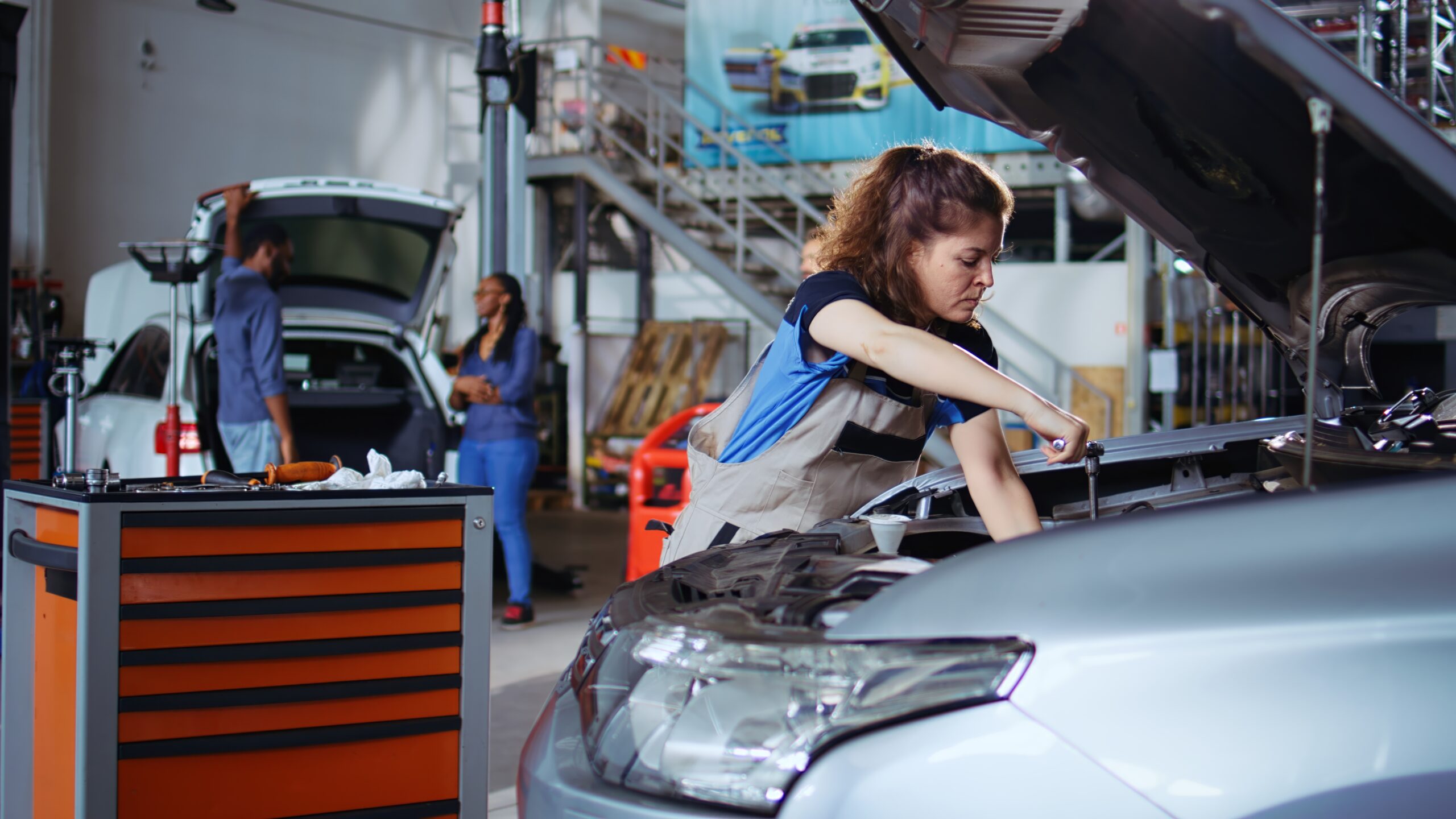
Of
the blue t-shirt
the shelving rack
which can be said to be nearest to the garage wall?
the shelving rack

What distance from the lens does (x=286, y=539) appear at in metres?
1.88

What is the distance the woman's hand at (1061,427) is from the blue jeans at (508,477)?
3468 millimetres

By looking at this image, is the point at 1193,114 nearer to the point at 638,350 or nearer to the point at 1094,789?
the point at 1094,789

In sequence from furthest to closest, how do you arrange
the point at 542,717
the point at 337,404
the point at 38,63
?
1. the point at 38,63
2. the point at 337,404
3. the point at 542,717

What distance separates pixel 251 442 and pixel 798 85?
7859mm

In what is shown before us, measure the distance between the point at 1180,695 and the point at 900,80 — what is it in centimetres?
1019

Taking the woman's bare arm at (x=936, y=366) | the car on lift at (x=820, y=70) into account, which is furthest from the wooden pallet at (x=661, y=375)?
the woman's bare arm at (x=936, y=366)

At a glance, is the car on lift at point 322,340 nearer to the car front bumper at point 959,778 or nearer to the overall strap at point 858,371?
the overall strap at point 858,371

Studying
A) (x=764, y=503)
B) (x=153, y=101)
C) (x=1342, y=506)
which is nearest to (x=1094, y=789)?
(x=1342, y=506)

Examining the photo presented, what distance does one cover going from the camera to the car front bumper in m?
0.82

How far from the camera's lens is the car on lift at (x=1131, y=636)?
0.81 meters

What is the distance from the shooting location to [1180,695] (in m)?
0.83

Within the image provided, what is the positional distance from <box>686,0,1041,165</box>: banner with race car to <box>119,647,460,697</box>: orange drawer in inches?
345

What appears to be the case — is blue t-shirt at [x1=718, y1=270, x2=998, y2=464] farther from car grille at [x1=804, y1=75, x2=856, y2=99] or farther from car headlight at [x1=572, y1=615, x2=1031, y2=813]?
car grille at [x1=804, y1=75, x2=856, y2=99]
